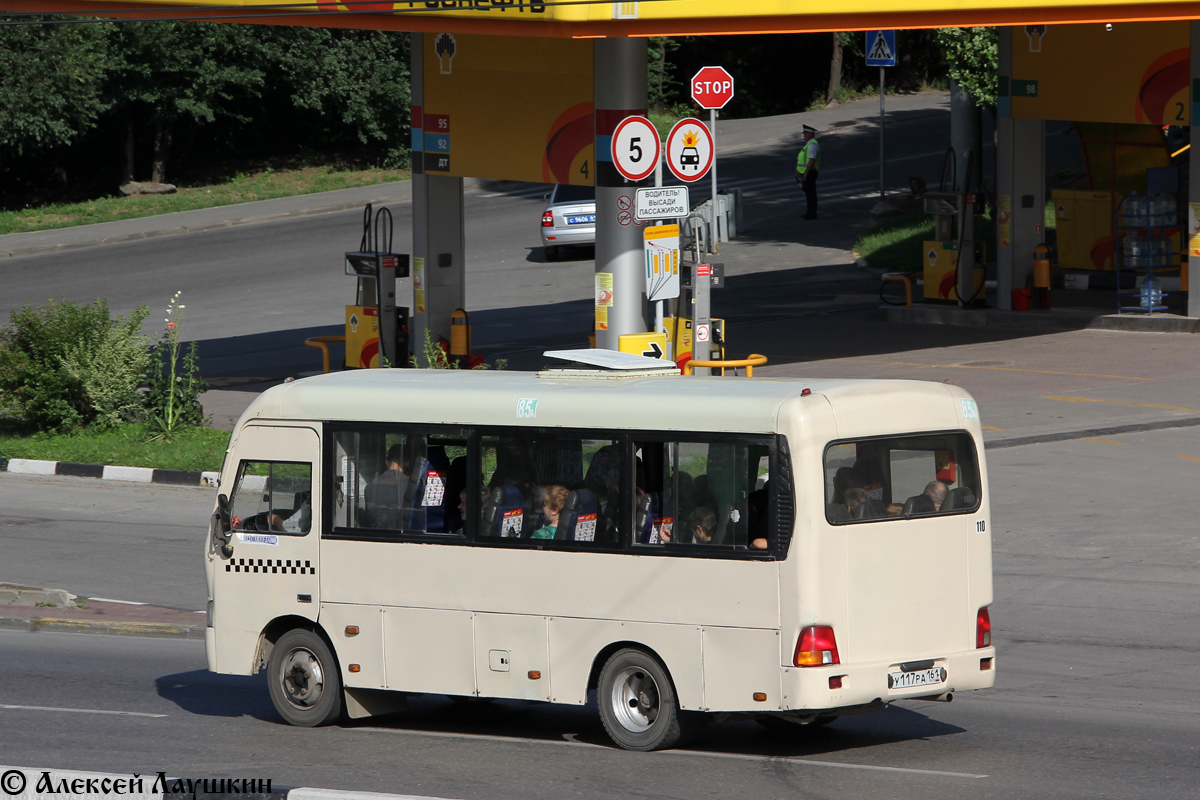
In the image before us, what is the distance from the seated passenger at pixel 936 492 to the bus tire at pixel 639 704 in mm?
1779

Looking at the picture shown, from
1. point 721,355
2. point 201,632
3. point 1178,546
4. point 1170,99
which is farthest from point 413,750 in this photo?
point 1170,99

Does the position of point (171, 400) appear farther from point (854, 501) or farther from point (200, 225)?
point (200, 225)

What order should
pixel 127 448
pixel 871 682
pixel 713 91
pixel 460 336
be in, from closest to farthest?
pixel 871 682, pixel 713 91, pixel 127 448, pixel 460 336

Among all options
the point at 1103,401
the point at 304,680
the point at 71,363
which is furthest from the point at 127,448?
the point at 1103,401

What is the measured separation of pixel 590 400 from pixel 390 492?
1435mm

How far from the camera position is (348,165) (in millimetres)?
49219

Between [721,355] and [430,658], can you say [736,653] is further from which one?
[721,355]

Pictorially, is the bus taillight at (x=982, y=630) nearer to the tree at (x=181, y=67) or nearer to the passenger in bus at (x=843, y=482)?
the passenger in bus at (x=843, y=482)

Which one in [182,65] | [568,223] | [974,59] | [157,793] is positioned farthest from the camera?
[182,65]

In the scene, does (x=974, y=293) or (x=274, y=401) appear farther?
(x=974, y=293)

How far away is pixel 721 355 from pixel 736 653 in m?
9.17

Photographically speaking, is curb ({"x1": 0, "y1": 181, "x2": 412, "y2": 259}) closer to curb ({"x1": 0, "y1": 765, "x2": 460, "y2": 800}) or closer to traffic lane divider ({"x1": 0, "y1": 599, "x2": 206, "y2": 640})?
traffic lane divider ({"x1": 0, "y1": 599, "x2": 206, "y2": 640})

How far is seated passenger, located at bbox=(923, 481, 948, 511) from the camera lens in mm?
8680

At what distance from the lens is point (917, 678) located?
8.48 meters
